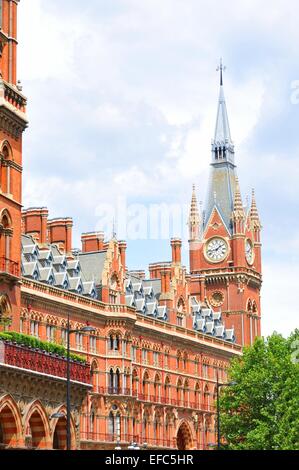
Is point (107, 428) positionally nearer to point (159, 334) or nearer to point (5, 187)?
point (159, 334)

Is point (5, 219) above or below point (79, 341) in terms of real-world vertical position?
above

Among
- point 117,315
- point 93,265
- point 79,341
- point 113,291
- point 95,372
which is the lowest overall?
point 95,372

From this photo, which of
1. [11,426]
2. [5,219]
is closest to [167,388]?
[5,219]

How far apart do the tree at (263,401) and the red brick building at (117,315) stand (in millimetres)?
8847

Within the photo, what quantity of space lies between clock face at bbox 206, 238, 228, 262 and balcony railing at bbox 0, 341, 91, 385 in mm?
77504

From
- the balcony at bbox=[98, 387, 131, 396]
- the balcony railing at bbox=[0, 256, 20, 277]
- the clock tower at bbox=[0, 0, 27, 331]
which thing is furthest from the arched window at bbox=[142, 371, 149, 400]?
the balcony railing at bbox=[0, 256, 20, 277]

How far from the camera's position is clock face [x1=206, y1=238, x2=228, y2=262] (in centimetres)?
14075

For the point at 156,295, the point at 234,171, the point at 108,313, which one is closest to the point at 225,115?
the point at 234,171

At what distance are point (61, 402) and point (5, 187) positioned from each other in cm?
1218

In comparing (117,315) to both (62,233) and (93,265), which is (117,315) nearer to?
(93,265)

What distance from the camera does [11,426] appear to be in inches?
2201

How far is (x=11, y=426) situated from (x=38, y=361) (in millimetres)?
3646

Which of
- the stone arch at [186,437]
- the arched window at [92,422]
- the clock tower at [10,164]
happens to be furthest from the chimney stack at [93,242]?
the clock tower at [10,164]

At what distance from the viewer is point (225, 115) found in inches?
6038
